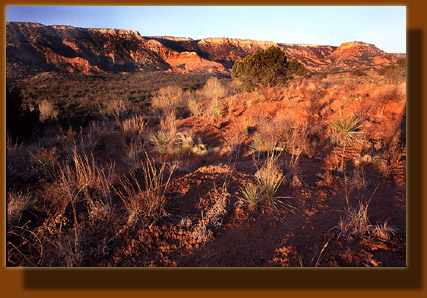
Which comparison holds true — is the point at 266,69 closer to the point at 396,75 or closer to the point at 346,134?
the point at 346,134

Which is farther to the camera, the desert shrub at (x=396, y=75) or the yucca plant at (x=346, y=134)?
the desert shrub at (x=396, y=75)

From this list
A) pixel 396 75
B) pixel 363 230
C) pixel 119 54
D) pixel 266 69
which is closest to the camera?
pixel 363 230

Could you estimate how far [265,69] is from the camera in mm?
11375

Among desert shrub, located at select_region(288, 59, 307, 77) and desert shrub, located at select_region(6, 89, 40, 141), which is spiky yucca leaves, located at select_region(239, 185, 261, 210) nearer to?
desert shrub, located at select_region(6, 89, 40, 141)

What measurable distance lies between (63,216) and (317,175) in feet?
12.6

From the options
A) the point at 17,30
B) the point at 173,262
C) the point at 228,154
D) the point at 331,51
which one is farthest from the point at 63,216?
the point at 331,51

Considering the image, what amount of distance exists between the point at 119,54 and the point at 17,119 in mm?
52364

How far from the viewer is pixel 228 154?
18.6 ft

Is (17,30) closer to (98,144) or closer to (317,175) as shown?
(98,144)

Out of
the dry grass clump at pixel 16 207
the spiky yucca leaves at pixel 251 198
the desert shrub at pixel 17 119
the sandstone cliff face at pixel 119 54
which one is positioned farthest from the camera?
the sandstone cliff face at pixel 119 54

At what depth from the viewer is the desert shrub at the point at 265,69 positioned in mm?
11422

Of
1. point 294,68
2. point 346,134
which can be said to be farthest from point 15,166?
point 294,68

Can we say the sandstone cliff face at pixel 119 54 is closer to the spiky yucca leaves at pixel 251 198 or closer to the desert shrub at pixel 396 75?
the desert shrub at pixel 396 75

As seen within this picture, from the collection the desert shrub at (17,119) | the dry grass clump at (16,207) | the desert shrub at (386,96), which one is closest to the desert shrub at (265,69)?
the desert shrub at (386,96)
